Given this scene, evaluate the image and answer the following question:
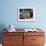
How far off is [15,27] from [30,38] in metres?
0.75

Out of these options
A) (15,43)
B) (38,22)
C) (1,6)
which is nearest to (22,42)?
(15,43)

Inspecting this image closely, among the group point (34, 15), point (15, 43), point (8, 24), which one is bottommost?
point (15, 43)

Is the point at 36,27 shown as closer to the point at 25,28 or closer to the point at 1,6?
the point at 25,28

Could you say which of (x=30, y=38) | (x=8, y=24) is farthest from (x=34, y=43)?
(x=8, y=24)

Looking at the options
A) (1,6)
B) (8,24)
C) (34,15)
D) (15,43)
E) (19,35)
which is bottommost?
(15,43)

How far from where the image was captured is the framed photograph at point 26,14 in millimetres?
4125

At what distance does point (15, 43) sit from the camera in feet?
12.0

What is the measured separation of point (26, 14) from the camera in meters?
4.16

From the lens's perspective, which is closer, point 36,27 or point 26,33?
point 26,33

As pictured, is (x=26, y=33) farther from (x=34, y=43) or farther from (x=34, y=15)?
(x=34, y=15)

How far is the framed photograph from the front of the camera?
4.12 meters

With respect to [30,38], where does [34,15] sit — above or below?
above

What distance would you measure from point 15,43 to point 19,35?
0.84ft

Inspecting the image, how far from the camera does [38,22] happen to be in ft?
13.7
